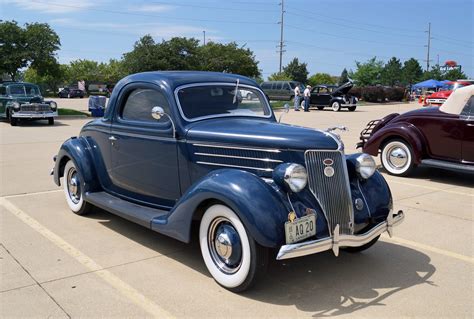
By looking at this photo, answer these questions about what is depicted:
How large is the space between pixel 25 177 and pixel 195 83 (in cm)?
478

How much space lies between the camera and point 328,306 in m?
3.51

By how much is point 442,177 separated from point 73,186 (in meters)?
6.58

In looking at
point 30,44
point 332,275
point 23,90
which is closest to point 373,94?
point 30,44

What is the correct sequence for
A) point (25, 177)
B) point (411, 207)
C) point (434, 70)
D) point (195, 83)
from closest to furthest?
point (195, 83), point (411, 207), point (25, 177), point (434, 70)

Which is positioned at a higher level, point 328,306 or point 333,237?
point 333,237

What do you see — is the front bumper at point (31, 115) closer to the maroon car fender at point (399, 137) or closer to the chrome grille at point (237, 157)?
the maroon car fender at point (399, 137)

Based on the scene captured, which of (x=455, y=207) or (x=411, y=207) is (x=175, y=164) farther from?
(x=455, y=207)

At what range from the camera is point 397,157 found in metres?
8.60

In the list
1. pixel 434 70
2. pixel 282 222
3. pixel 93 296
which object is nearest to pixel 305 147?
pixel 282 222

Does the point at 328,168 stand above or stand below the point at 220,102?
below

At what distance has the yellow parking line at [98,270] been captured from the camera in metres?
3.46

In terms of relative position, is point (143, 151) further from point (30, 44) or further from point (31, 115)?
point (30, 44)

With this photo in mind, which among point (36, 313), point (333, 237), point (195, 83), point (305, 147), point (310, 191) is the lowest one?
point (36, 313)

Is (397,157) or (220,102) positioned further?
(397,157)
